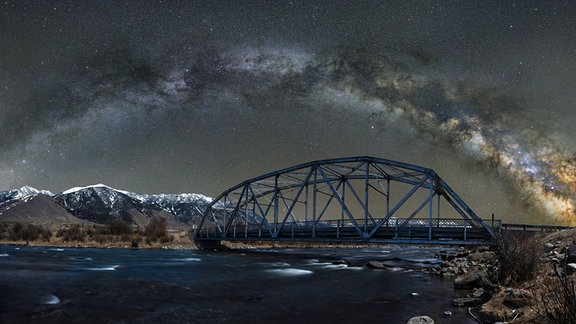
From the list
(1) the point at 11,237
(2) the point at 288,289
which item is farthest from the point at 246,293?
(1) the point at 11,237

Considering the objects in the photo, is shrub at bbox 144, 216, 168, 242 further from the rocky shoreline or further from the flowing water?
the rocky shoreline

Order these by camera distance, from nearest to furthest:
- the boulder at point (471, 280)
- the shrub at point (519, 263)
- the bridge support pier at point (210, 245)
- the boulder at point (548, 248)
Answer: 1. the shrub at point (519, 263)
2. the boulder at point (471, 280)
3. the boulder at point (548, 248)
4. the bridge support pier at point (210, 245)

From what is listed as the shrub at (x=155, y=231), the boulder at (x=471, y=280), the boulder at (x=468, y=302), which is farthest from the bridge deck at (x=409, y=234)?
the shrub at (x=155, y=231)

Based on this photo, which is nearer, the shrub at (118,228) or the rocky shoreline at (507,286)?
the rocky shoreline at (507,286)

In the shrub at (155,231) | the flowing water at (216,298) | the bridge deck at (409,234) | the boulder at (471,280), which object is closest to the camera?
the flowing water at (216,298)

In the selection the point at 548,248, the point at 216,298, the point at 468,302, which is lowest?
the point at 216,298

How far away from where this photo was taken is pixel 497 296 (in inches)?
594

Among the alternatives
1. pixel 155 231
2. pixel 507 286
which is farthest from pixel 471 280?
pixel 155 231

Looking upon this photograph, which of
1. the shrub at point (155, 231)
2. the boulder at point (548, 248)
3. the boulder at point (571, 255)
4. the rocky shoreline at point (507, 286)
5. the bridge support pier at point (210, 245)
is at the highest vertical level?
the boulder at point (571, 255)

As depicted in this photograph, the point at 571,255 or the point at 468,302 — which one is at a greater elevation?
the point at 571,255

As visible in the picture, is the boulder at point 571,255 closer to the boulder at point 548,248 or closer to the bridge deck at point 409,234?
the boulder at point 548,248

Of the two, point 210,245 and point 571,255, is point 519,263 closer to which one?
point 571,255

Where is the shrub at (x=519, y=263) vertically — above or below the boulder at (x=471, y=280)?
above

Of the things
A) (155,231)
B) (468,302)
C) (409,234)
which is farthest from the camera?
(155,231)
